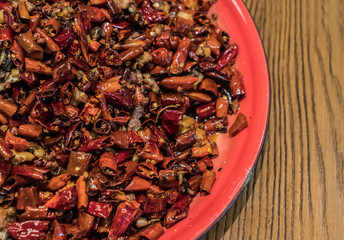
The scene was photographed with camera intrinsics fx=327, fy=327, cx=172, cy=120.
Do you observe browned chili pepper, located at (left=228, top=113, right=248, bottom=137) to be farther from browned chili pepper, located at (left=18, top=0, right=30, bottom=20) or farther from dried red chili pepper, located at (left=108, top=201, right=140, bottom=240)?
browned chili pepper, located at (left=18, top=0, right=30, bottom=20)

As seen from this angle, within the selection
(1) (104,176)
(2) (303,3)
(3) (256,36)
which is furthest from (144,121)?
(2) (303,3)

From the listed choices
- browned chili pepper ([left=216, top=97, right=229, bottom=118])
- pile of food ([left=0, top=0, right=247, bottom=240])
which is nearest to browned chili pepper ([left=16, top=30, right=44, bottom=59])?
pile of food ([left=0, top=0, right=247, bottom=240])

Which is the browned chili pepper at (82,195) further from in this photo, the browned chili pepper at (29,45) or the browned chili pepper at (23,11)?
the browned chili pepper at (23,11)

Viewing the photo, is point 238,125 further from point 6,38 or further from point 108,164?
point 6,38

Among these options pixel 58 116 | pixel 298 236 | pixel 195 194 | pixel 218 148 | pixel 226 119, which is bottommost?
pixel 298 236

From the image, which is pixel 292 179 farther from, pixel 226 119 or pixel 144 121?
pixel 144 121

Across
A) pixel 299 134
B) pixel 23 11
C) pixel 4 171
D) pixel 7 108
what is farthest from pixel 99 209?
pixel 299 134

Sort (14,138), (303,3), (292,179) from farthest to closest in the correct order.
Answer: (303,3), (292,179), (14,138)
